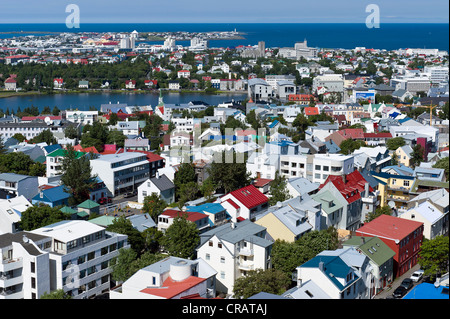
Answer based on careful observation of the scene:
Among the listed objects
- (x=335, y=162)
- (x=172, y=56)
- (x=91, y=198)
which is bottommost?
(x=91, y=198)

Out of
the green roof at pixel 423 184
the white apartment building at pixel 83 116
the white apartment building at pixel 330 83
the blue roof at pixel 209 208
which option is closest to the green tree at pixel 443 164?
the green roof at pixel 423 184

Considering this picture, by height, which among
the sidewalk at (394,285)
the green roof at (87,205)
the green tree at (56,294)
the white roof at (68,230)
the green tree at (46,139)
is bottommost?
the sidewalk at (394,285)

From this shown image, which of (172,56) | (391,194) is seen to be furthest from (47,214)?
(172,56)

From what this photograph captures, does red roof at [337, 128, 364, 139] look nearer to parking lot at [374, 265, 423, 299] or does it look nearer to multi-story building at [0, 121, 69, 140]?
parking lot at [374, 265, 423, 299]

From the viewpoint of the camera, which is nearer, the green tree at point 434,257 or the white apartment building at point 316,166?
the green tree at point 434,257

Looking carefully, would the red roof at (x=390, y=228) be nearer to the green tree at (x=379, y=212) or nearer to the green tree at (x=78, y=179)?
the green tree at (x=379, y=212)

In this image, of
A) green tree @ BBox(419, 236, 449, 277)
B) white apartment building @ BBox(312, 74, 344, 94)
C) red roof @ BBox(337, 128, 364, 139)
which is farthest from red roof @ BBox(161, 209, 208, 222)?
white apartment building @ BBox(312, 74, 344, 94)

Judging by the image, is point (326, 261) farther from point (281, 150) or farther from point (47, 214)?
point (281, 150)

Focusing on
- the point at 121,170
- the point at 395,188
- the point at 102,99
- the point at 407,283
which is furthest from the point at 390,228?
the point at 102,99
